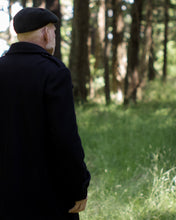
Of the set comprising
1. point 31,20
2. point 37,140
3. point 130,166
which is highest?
point 31,20

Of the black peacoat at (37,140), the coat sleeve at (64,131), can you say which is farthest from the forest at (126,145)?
the coat sleeve at (64,131)

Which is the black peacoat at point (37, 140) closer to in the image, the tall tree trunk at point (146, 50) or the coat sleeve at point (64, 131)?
the coat sleeve at point (64, 131)

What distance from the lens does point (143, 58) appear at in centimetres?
1552

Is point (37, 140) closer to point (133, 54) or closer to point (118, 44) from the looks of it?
point (133, 54)

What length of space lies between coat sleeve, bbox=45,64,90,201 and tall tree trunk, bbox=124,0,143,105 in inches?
450

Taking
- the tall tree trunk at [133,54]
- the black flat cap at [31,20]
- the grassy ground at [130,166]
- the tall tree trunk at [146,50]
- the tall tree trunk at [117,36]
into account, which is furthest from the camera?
the tall tree trunk at [117,36]

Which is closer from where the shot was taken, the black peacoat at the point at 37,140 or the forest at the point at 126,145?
the black peacoat at the point at 37,140

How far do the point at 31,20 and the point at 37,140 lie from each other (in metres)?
0.76

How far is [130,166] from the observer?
5414mm

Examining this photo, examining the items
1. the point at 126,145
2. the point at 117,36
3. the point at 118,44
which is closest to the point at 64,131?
the point at 126,145

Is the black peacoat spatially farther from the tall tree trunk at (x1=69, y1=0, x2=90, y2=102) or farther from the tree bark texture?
the tree bark texture

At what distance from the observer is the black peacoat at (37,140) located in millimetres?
2021

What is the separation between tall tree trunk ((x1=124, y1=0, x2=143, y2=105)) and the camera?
44.4 ft

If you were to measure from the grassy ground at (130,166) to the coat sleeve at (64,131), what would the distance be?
6.55 ft
